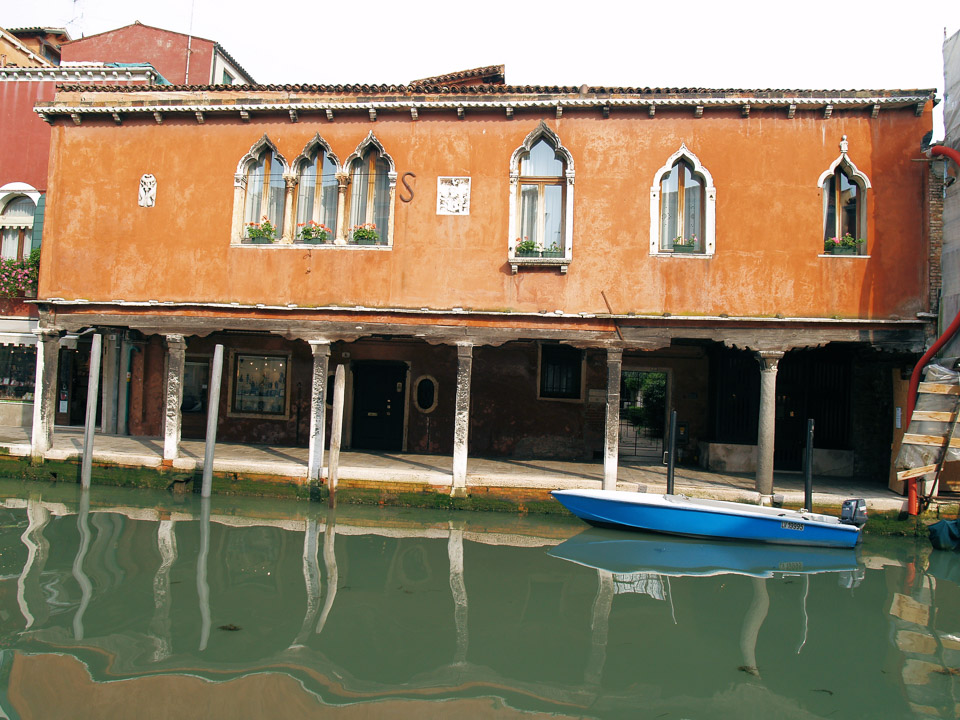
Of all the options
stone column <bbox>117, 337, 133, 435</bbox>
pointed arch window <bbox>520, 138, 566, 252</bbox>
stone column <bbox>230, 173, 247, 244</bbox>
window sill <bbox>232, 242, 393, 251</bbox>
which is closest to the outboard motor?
pointed arch window <bbox>520, 138, 566, 252</bbox>

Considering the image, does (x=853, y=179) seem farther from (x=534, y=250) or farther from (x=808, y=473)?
(x=534, y=250)

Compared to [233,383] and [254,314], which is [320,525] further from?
[233,383]

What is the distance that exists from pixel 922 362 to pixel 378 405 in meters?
9.05

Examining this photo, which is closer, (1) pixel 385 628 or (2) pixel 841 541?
(1) pixel 385 628

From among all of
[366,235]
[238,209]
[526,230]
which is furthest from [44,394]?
[526,230]

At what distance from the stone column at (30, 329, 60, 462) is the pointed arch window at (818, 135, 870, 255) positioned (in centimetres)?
1186

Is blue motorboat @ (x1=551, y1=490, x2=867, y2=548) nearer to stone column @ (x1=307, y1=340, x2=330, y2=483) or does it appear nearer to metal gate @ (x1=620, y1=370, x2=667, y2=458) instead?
stone column @ (x1=307, y1=340, x2=330, y2=483)

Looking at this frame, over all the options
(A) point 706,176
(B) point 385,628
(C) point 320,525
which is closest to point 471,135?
(A) point 706,176

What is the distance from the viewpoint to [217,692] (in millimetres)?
4699

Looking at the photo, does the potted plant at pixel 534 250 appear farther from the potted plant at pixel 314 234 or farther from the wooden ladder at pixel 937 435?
the wooden ladder at pixel 937 435

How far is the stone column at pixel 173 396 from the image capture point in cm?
1073

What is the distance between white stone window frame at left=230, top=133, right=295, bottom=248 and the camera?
10586mm

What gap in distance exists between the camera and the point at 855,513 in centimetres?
859

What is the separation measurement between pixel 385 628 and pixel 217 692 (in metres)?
1.54
